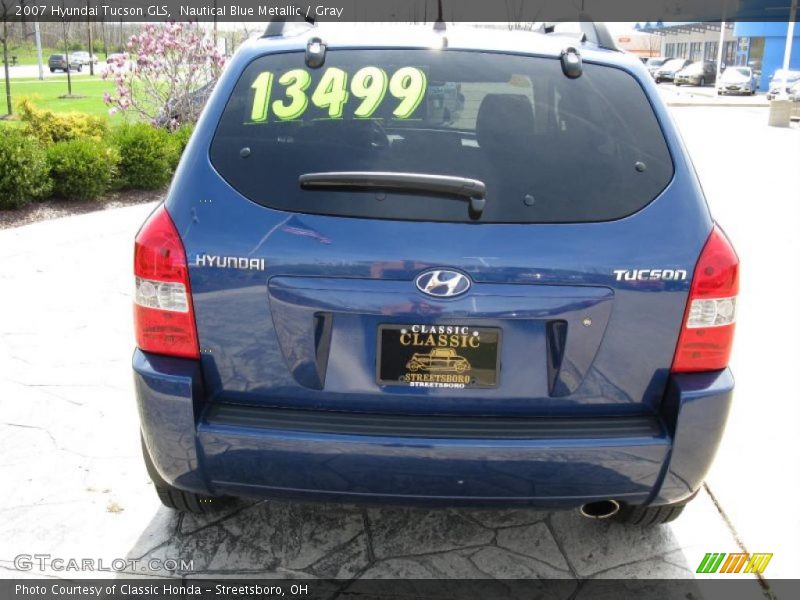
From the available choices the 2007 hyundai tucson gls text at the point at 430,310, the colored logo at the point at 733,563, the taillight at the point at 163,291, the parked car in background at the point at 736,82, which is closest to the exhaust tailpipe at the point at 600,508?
the 2007 hyundai tucson gls text at the point at 430,310

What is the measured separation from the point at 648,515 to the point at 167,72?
12857 millimetres

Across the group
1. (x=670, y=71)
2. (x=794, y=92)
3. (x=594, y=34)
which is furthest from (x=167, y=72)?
(x=670, y=71)

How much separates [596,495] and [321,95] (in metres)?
1.59

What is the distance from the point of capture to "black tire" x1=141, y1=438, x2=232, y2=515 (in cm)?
308

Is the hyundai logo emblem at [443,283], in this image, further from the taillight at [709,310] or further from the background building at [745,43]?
the background building at [745,43]

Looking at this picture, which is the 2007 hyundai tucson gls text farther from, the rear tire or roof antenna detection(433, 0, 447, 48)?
the rear tire

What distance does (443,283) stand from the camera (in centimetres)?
247

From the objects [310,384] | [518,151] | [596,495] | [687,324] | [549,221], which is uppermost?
[518,151]

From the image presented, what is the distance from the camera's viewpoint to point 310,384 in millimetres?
2559

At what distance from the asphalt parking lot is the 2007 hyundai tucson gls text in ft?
2.09

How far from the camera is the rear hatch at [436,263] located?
97.6 inches

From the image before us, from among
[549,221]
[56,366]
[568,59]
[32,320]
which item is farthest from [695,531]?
[32,320]

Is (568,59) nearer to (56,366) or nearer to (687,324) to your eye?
(687,324)

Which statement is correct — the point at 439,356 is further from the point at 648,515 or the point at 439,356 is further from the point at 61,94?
the point at 61,94
